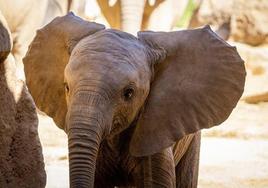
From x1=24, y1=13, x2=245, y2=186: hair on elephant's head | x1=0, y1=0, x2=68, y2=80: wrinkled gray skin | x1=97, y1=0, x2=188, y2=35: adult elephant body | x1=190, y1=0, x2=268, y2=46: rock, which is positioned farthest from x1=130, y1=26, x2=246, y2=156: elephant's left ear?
x1=190, y1=0, x2=268, y2=46: rock

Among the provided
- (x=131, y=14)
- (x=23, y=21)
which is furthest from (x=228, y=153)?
(x=131, y=14)

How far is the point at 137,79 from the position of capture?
2117mm

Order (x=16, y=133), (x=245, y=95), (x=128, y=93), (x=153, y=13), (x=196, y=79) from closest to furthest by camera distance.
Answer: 1. (x=128, y=93)
2. (x=196, y=79)
3. (x=16, y=133)
4. (x=153, y=13)
5. (x=245, y=95)

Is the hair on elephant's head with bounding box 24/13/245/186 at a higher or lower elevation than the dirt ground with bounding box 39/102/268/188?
higher

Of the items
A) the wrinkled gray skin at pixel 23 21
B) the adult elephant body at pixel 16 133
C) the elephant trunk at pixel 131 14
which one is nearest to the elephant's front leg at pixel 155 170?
the adult elephant body at pixel 16 133

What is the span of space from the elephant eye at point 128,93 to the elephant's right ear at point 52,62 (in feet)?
1.17

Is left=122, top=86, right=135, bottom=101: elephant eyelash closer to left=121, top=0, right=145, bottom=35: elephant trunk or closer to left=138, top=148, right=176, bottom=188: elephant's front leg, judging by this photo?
left=138, top=148, right=176, bottom=188: elephant's front leg

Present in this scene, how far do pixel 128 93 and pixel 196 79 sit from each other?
34 centimetres

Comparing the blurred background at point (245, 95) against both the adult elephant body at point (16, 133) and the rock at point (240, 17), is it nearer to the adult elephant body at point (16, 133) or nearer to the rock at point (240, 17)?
the rock at point (240, 17)

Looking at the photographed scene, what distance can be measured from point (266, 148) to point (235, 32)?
3.39 m

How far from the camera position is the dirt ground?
4.32 m

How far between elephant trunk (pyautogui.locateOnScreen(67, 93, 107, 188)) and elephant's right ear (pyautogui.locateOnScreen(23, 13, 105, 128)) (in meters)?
0.49

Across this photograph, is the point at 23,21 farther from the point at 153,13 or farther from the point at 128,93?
the point at 128,93

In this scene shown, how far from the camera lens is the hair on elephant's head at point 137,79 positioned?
2025mm
